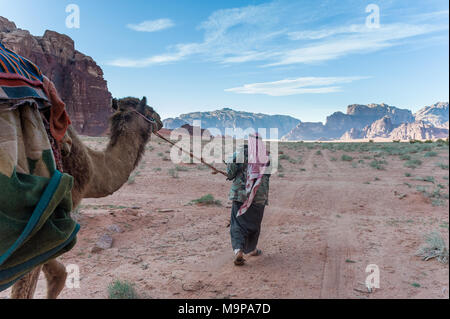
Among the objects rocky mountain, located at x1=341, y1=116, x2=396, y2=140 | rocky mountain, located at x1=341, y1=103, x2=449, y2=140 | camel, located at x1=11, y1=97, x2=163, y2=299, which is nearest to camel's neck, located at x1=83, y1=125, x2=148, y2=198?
camel, located at x1=11, y1=97, x2=163, y2=299

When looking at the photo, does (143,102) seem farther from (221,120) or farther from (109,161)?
(221,120)

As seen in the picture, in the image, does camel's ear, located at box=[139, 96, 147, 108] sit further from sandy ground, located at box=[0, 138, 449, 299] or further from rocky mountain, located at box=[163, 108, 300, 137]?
rocky mountain, located at box=[163, 108, 300, 137]

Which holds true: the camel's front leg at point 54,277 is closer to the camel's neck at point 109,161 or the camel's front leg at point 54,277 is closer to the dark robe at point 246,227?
the camel's neck at point 109,161

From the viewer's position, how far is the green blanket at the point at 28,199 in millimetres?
1464

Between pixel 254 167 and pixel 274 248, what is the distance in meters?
2.00

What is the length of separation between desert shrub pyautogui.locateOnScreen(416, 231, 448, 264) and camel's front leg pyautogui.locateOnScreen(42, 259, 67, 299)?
592cm

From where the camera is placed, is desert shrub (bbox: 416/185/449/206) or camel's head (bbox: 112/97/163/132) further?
desert shrub (bbox: 416/185/449/206)

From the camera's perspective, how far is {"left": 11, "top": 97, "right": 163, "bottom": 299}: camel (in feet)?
9.79

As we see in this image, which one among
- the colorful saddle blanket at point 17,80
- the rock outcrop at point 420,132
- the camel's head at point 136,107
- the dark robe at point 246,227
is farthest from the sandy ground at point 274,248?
the rock outcrop at point 420,132

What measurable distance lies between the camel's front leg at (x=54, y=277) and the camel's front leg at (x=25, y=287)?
1.51 ft

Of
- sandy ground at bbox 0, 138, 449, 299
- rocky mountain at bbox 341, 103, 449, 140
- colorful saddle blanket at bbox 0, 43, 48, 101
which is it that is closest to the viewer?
colorful saddle blanket at bbox 0, 43, 48, 101

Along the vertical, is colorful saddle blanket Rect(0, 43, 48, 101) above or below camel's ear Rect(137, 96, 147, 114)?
below
